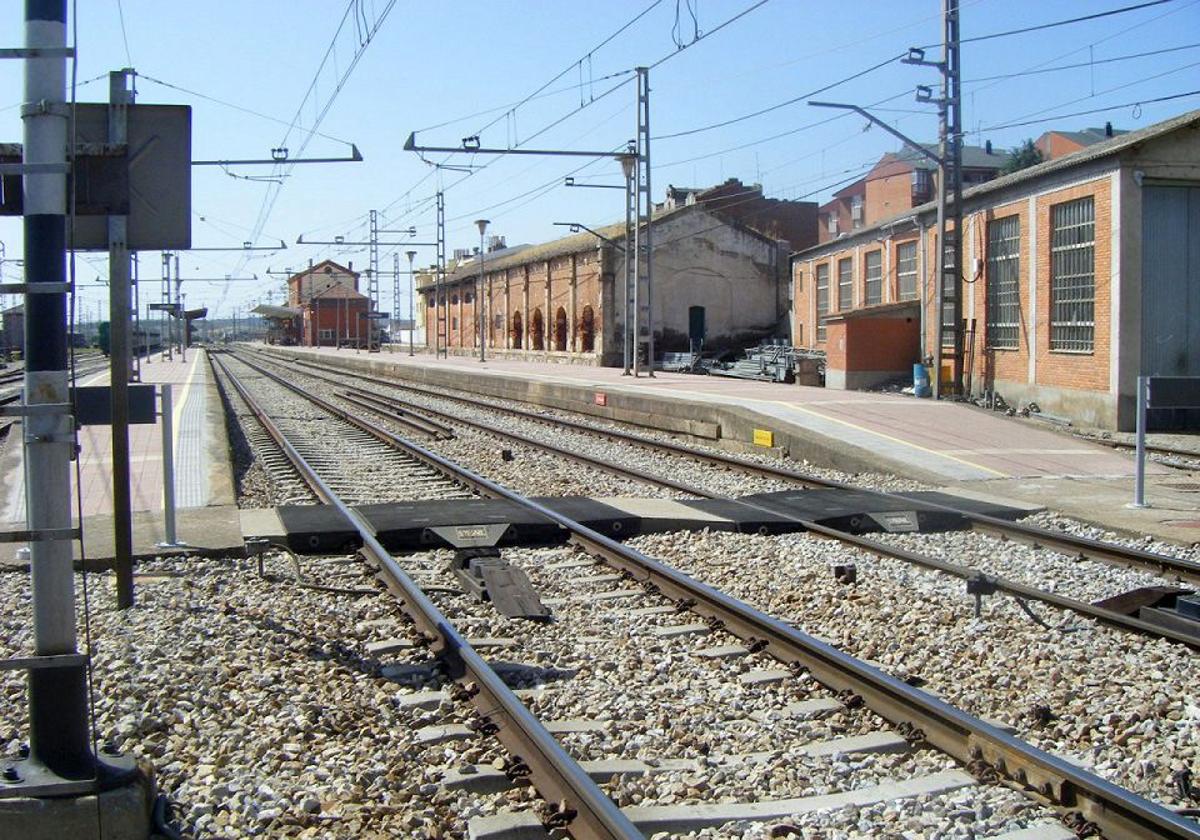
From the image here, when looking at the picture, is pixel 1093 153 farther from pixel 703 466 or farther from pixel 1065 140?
pixel 1065 140

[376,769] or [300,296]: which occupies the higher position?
[300,296]

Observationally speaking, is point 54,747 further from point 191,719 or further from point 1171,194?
point 1171,194

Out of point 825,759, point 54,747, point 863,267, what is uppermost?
point 863,267

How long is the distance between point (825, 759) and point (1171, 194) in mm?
21110

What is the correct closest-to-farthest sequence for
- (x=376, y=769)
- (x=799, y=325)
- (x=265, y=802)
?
1. (x=265, y=802)
2. (x=376, y=769)
3. (x=799, y=325)

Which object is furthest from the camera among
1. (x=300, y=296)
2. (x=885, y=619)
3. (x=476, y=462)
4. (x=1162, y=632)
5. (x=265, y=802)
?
(x=300, y=296)

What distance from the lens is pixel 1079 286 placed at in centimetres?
2344

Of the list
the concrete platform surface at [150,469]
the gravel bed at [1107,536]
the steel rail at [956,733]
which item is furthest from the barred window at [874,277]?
the steel rail at [956,733]

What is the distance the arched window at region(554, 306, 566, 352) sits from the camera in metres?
54.7

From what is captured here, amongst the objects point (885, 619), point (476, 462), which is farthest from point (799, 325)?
point (885, 619)

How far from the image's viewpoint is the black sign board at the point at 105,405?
24.2 ft

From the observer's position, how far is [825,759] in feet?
15.5

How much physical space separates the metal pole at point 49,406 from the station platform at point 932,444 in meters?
8.80

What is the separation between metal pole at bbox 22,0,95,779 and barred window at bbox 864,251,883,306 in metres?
32.6
